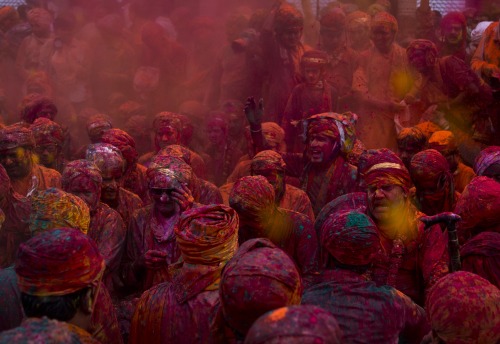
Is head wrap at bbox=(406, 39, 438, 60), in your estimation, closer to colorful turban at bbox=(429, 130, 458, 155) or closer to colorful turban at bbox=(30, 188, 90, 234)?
colorful turban at bbox=(429, 130, 458, 155)

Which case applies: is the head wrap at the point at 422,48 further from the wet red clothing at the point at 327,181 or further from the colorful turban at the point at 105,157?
the colorful turban at the point at 105,157

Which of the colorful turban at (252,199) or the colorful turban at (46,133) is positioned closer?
the colorful turban at (252,199)

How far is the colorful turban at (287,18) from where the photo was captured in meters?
10.4

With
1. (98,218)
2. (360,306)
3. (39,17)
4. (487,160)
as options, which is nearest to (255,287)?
(360,306)

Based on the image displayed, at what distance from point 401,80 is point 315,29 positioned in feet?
8.30

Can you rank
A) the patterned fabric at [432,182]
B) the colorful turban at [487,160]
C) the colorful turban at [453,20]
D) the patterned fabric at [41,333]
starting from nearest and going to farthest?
1. the patterned fabric at [41,333]
2. the colorful turban at [487,160]
3. the patterned fabric at [432,182]
4. the colorful turban at [453,20]

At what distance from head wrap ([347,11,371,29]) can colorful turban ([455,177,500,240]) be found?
6.68 metres

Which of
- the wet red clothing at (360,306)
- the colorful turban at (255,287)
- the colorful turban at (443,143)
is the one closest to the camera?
the colorful turban at (255,287)

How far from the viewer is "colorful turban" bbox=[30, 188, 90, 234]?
15.1ft

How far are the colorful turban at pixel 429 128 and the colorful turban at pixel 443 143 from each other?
0.74 metres

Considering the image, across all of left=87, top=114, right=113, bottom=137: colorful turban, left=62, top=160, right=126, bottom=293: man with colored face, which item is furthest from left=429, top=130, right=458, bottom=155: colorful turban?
left=87, top=114, right=113, bottom=137: colorful turban

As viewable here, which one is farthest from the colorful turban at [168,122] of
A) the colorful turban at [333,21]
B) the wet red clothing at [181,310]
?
the wet red clothing at [181,310]

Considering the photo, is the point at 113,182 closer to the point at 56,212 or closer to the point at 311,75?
the point at 56,212

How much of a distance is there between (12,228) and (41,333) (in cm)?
344
